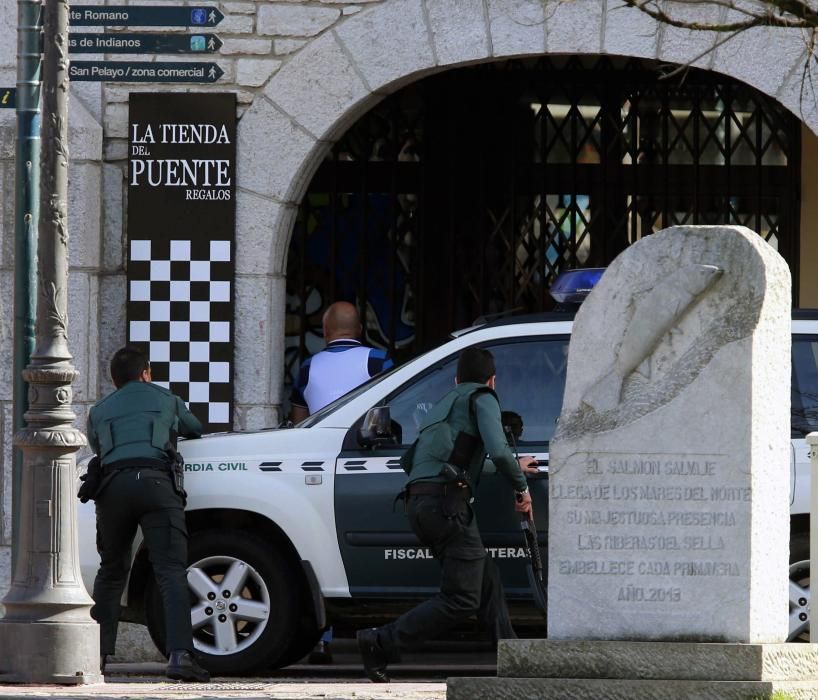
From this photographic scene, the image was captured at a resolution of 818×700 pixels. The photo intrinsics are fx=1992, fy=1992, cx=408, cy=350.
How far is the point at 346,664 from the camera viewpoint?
11242mm

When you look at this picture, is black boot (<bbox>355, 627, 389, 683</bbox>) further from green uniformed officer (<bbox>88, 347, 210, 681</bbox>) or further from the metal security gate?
the metal security gate

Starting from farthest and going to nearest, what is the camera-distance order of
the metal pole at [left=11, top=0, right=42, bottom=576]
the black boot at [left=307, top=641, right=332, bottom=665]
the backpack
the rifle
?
the black boot at [left=307, top=641, right=332, bottom=665] → the metal pole at [left=11, top=0, right=42, bottom=576] → the rifle → the backpack

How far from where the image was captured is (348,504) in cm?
970

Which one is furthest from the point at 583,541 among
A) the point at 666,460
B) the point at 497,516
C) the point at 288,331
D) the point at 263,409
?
the point at 288,331

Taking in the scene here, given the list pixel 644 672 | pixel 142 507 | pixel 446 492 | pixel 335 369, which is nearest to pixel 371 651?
pixel 446 492

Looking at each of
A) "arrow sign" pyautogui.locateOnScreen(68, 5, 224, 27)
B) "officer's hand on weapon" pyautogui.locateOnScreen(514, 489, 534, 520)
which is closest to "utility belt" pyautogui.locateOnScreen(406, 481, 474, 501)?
"officer's hand on weapon" pyautogui.locateOnScreen(514, 489, 534, 520)

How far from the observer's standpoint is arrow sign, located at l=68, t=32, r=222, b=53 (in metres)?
Answer: 12.6

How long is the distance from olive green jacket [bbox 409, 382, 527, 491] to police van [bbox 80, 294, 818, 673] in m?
0.50

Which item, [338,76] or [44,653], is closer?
[44,653]

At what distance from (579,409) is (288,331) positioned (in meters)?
6.86

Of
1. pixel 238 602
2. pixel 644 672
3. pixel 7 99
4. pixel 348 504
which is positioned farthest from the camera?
pixel 7 99

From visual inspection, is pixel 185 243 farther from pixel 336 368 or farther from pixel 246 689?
pixel 246 689

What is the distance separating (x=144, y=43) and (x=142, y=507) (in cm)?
424

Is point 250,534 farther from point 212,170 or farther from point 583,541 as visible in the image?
point 212,170
